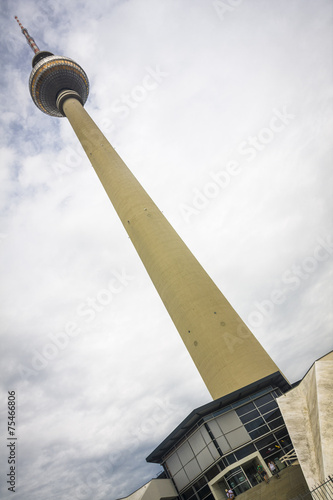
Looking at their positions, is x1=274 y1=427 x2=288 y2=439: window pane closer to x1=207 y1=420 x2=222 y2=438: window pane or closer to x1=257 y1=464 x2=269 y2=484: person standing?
x1=257 y1=464 x2=269 y2=484: person standing

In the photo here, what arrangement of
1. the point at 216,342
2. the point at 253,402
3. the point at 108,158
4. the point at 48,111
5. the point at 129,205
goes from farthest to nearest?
the point at 48,111
the point at 108,158
the point at 129,205
the point at 216,342
the point at 253,402

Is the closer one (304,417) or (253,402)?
(304,417)

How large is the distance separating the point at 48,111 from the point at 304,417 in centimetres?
5272

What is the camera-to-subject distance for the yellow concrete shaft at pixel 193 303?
63.7 ft

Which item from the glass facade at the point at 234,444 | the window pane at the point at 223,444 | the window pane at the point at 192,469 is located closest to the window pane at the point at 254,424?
the glass facade at the point at 234,444

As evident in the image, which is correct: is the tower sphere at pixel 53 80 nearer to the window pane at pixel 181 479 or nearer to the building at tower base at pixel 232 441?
the building at tower base at pixel 232 441

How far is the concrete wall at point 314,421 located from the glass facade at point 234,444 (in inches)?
168

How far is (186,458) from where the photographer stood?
63.5 ft

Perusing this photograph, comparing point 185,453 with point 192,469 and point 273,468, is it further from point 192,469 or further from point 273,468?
point 273,468

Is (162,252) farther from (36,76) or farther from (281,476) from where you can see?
(36,76)

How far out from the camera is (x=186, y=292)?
22.4 m

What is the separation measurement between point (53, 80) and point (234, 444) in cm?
5100

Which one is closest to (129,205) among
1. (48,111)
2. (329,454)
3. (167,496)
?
(167,496)

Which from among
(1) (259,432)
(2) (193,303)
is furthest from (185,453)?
(2) (193,303)
